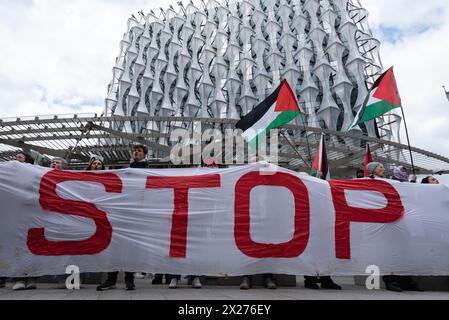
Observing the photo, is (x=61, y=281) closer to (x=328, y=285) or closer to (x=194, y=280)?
(x=194, y=280)

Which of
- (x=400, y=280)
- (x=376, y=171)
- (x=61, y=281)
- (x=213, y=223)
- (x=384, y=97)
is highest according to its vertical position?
(x=384, y=97)

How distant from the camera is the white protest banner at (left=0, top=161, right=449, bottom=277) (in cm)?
452

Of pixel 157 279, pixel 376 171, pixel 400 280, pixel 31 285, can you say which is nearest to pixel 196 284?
pixel 157 279

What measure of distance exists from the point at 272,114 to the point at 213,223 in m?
4.24

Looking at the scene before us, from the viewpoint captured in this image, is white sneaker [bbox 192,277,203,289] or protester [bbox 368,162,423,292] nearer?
white sneaker [bbox 192,277,203,289]

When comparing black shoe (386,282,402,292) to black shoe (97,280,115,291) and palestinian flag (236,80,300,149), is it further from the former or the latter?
palestinian flag (236,80,300,149)

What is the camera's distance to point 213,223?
4809mm

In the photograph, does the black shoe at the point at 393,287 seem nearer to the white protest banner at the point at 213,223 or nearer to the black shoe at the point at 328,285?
the white protest banner at the point at 213,223

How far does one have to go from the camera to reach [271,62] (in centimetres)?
4372

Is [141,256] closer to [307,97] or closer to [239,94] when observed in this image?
[307,97]

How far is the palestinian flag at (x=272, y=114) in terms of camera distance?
8.15 metres

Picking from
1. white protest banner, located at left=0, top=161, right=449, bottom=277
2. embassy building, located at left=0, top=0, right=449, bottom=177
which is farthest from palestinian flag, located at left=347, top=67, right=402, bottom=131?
embassy building, located at left=0, top=0, right=449, bottom=177

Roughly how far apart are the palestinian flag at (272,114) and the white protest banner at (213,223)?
10.1 ft

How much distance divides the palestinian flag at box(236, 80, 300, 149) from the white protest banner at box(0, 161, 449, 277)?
308 cm
